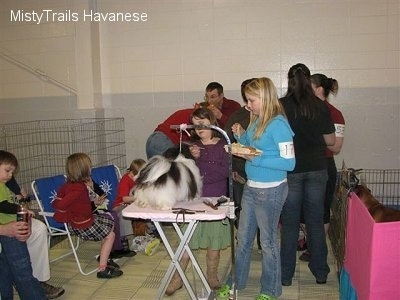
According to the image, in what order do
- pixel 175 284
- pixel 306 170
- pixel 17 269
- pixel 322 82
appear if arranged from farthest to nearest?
1. pixel 322 82
2. pixel 175 284
3. pixel 306 170
4. pixel 17 269

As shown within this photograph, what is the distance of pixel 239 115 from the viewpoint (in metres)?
3.21

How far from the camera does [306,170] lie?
295cm

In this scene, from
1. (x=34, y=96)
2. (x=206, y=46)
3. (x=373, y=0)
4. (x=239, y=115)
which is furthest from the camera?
(x=34, y=96)

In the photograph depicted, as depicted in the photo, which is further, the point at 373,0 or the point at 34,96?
the point at 34,96

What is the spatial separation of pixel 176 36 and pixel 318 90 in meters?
2.50

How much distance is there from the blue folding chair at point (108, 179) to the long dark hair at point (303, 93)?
202 cm

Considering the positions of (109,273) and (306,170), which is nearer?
(306,170)

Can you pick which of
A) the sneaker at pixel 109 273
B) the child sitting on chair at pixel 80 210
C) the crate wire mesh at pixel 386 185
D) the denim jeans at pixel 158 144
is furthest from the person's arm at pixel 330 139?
the crate wire mesh at pixel 386 185

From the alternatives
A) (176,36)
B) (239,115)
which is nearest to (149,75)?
(176,36)

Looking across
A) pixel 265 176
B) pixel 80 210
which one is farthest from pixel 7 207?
pixel 265 176

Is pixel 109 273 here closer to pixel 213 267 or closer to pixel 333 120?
pixel 213 267

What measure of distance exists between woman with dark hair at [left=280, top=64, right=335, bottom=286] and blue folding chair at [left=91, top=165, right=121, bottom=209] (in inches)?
68.9

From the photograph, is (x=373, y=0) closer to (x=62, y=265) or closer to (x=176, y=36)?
(x=176, y=36)

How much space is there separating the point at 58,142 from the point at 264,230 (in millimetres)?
3443
